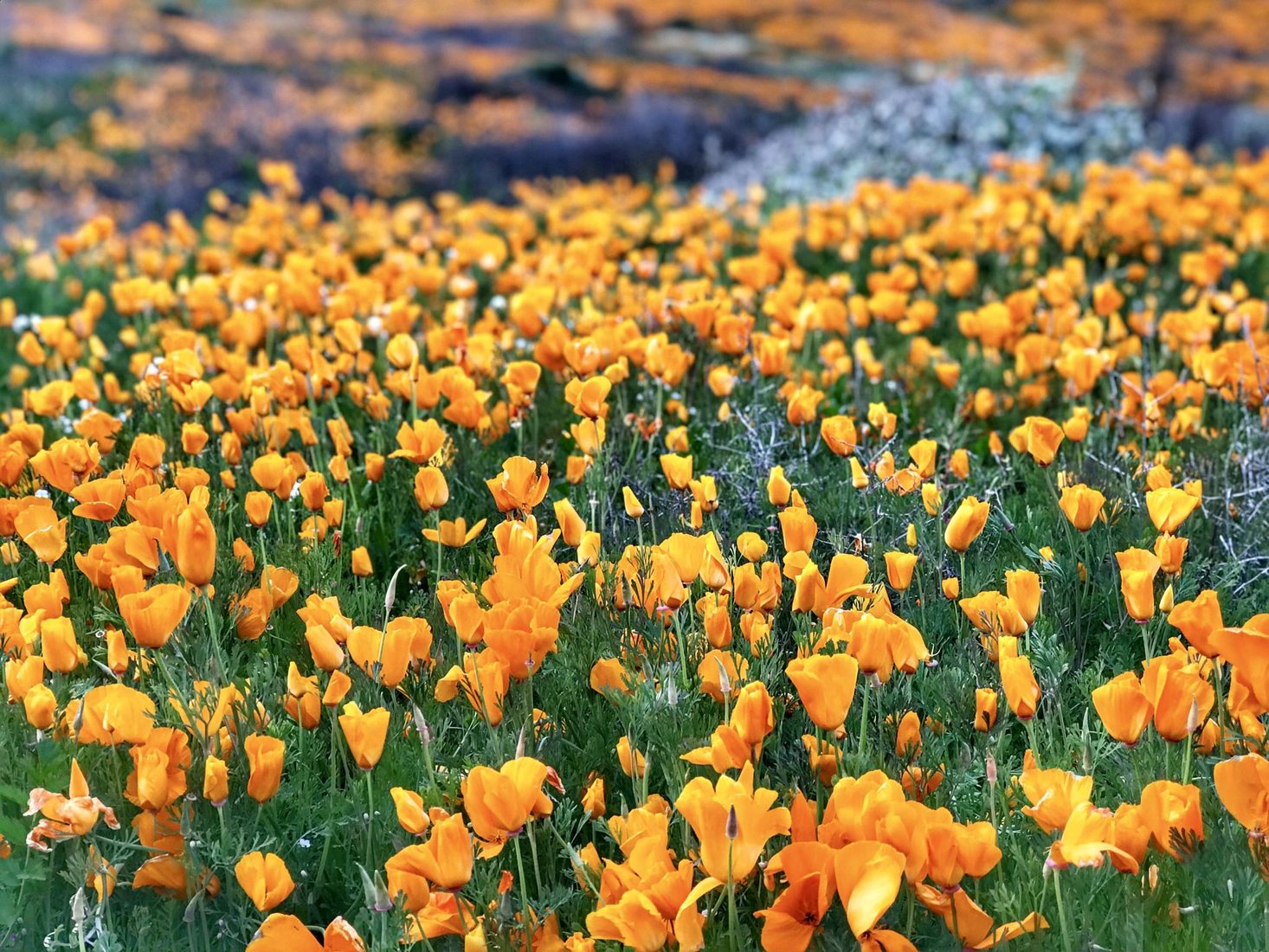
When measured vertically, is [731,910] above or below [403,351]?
below

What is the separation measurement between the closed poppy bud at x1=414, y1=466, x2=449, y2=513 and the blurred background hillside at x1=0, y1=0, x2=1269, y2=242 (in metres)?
5.73

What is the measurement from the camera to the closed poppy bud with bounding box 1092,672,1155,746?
1.56 m

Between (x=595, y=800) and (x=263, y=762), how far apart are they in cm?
44

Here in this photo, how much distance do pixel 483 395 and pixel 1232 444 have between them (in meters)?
1.65

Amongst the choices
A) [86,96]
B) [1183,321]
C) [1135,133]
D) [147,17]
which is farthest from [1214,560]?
[147,17]

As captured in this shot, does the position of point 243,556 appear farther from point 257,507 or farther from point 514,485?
point 514,485

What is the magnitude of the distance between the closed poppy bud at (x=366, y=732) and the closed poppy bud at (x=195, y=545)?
0.38 metres

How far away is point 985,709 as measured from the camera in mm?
1836

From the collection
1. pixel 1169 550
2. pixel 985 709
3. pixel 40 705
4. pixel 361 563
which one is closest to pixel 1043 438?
pixel 1169 550

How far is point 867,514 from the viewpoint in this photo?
2523 mm

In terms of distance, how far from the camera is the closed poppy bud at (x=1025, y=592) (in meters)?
1.85

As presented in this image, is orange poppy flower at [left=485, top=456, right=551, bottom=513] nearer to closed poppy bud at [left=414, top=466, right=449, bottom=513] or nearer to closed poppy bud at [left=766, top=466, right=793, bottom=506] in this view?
closed poppy bud at [left=414, top=466, right=449, bottom=513]

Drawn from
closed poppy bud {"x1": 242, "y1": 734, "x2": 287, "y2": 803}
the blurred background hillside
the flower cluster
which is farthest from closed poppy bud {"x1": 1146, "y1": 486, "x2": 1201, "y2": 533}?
the blurred background hillside

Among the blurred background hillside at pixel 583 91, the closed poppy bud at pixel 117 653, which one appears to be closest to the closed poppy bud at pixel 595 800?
the closed poppy bud at pixel 117 653
